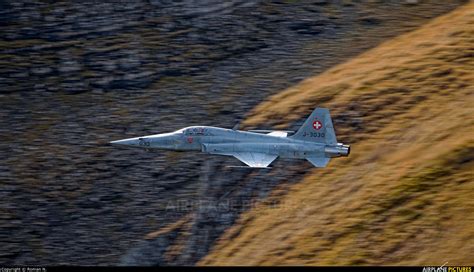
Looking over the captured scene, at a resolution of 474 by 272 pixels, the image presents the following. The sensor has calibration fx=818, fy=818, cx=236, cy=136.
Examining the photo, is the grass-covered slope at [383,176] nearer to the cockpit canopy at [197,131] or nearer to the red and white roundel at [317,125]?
the red and white roundel at [317,125]

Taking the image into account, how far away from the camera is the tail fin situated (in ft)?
144

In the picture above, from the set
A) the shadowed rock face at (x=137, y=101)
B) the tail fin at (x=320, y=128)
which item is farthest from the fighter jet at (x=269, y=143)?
the shadowed rock face at (x=137, y=101)

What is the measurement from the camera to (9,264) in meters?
43.9

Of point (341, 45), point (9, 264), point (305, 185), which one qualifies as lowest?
point (9, 264)

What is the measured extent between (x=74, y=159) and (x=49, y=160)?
1.49m

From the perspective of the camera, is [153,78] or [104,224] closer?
[104,224]

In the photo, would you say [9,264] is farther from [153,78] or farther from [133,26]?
[133,26]

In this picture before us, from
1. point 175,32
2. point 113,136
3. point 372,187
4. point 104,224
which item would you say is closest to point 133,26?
point 175,32

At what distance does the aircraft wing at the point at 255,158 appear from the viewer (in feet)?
144

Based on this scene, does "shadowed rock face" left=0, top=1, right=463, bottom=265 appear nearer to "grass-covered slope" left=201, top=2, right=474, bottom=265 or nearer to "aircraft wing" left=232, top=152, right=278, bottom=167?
"grass-covered slope" left=201, top=2, right=474, bottom=265

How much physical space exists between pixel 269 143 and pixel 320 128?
9.51 feet

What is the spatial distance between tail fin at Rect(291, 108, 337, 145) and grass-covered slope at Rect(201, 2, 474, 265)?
9.77 feet

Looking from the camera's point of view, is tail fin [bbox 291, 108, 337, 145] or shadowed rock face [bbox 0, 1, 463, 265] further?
shadowed rock face [bbox 0, 1, 463, 265]

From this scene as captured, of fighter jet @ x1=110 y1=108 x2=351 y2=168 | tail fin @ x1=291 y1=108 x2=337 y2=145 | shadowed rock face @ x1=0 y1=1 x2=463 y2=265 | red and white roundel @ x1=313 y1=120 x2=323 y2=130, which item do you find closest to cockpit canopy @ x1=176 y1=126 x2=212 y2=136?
fighter jet @ x1=110 y1=108 x2=351 y2=168
